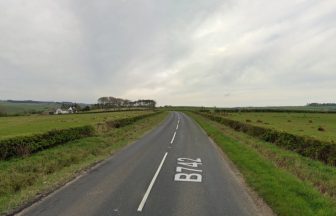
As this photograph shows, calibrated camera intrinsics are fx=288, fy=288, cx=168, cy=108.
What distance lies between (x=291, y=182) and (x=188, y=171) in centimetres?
452

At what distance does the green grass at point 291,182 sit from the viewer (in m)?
8.31

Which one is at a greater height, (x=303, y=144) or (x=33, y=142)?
(x=33, y=142)

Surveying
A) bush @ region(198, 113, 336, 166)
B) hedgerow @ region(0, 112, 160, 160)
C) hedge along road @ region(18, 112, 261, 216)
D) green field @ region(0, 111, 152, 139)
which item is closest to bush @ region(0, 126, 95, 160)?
hedgerow @ region(0, 112, 160, 160)

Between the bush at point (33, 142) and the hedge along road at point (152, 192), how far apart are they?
553 cm

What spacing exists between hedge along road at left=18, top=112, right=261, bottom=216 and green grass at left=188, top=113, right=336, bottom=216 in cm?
75

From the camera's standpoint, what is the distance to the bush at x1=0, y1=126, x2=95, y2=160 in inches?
627

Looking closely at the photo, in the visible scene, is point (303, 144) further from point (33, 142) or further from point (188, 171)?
point (33, 142)

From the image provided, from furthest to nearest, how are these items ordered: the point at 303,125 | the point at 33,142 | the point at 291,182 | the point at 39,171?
Answer: the point at 303,125 < the point at 33,142 < the point at 39,171 < the point at 291,182

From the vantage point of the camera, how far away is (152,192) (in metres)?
9.70

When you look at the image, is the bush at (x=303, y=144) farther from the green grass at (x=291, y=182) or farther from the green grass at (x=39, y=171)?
the green grass at (x=39, y=171)

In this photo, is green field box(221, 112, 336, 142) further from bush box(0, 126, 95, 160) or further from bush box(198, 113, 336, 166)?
bush box(0, 126, 95, 160)

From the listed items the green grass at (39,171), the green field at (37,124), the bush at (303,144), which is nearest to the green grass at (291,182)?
the bush at (303,144)

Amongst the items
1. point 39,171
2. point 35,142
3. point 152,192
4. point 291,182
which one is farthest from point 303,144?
point 35,142

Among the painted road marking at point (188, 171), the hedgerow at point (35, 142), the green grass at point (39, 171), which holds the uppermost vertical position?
the hedgerow at point (35, 142)
